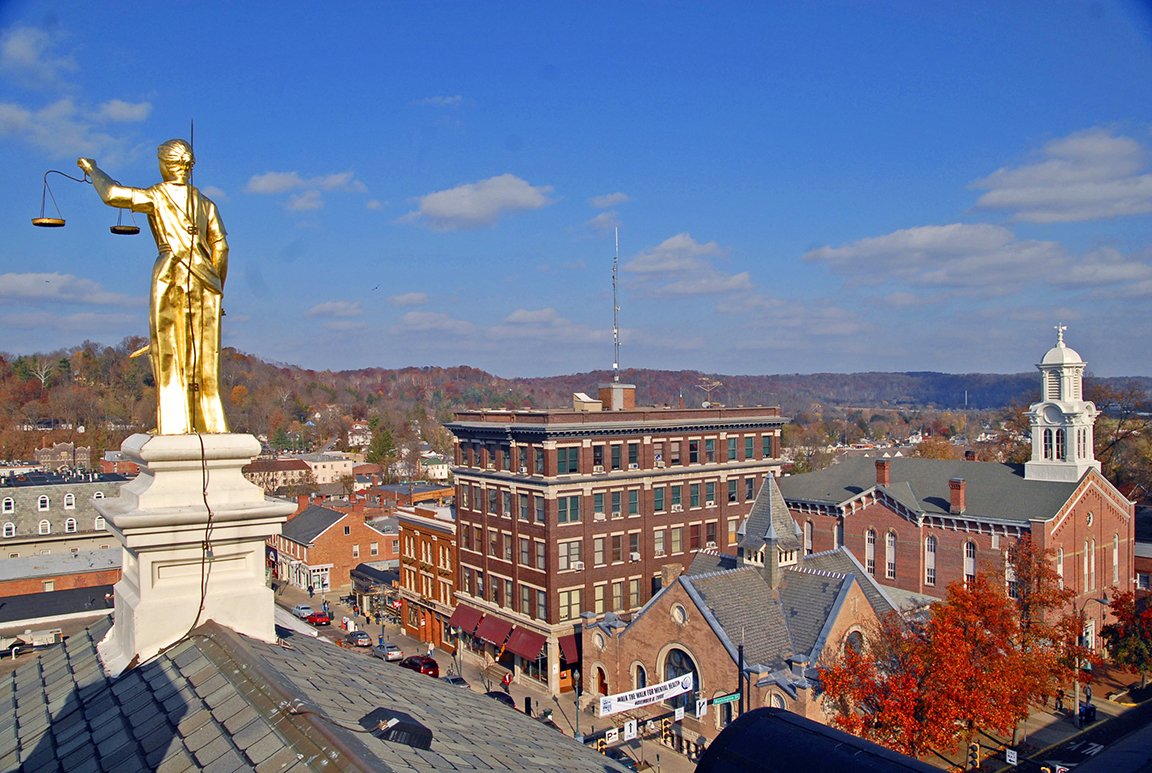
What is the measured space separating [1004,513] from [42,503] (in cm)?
5986

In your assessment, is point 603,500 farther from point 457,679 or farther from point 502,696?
point 457,679

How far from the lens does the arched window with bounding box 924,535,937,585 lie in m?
47.2

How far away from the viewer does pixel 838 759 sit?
4.46 metres

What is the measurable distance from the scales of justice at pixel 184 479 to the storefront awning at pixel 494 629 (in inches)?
1432

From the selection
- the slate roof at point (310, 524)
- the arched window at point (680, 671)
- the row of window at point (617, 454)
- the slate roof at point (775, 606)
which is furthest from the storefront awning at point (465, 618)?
the slate roof at point (310, 524)

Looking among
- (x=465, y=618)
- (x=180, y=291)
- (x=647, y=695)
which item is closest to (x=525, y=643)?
(x=465, y=618)

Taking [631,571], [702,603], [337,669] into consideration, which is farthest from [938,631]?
[337,669]

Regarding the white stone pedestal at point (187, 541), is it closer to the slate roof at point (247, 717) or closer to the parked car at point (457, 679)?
the slate roof at point (247, 717)

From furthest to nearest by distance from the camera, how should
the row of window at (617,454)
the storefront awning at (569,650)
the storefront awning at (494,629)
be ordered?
the storefront awning at (494,629)
the row of window at (617,454)
the storefront awning at (569,650)

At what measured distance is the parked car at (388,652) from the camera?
140 ft

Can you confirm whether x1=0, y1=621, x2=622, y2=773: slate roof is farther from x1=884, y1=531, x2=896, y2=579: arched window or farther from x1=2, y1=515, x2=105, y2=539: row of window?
x1=2, y1=515, x2=105, y2=539: row of window

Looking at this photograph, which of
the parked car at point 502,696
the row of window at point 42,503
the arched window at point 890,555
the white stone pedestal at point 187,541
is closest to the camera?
the white stone pedestal at point 187,541

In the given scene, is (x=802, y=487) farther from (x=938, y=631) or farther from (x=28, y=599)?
(x=28, y=599)

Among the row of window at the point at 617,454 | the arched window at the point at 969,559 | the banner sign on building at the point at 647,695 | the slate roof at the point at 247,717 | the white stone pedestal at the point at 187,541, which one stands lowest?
the banner sign on building at the point at 647,695
